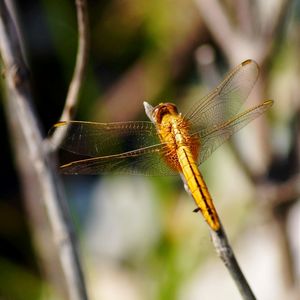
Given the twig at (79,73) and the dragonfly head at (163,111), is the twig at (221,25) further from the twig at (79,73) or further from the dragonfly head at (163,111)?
the twig at (79,73)

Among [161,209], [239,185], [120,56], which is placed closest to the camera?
[161,209]

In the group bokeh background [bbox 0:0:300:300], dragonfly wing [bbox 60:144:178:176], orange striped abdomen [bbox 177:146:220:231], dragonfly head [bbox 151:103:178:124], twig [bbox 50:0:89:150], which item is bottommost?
orange striped abdomen [bbox 177:146:220:231]

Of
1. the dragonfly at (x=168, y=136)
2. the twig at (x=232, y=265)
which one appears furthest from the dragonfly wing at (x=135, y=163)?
the twig at (x=232, y=265)

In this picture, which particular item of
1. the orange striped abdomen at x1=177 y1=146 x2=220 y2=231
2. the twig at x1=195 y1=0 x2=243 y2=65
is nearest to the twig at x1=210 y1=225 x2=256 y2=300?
the orange striped abdomen at x1=177 y1=146 x2=220 y2=231

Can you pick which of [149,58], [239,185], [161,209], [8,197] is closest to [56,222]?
[161,209]

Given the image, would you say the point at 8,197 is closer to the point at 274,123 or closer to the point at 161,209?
the point at 161,209

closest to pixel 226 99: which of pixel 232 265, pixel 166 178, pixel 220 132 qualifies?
pixel 220 132

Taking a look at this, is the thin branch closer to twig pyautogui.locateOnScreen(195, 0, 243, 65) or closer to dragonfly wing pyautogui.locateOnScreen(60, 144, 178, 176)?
twig pyautogui.locateOnScreen(195, 0, 243, 65)
